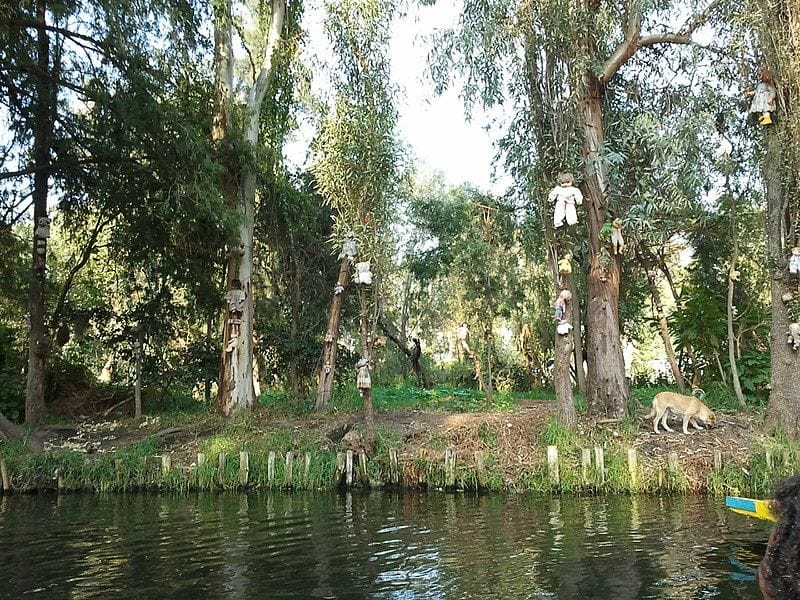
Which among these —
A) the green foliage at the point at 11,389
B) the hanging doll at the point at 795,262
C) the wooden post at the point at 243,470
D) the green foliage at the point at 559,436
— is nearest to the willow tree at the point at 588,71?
the green foliage at the point at 559,436

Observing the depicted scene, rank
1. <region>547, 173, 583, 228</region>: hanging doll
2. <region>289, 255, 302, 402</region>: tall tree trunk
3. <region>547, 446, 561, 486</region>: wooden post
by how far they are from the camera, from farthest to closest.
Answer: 1. <region>289, 255, 302, 402</region>: tall tree trunk
2. <region>547, 173, 583, 228</region>: hanging doll
3. <region>547, 446, 561, 486</region>: wooden post

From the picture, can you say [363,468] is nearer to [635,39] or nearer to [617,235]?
[617,235]

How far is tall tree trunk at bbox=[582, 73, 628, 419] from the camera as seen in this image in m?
12.2

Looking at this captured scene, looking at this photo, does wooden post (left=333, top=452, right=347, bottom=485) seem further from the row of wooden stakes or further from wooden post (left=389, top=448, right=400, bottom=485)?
wooden post (left=389, top=448, right=400, bottom=485)

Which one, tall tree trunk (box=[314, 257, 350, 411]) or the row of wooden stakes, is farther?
tall tree trunk (box=[314, 257, 350, 411])

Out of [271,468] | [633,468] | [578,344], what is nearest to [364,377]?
[271,468]

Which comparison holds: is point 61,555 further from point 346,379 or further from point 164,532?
point 346,379

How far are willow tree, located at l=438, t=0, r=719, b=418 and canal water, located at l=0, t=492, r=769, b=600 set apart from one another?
3.37m

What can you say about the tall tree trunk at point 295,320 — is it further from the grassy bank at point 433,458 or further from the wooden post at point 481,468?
the wooden post at point 481,468

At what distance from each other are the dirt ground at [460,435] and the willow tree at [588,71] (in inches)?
52.2

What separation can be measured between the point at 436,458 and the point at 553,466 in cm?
184

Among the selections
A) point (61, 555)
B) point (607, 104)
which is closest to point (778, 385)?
point (607, 104)

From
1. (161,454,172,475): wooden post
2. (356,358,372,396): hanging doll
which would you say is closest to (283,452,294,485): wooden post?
(356,358,372,396): hanging doll

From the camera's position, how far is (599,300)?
12453mm
